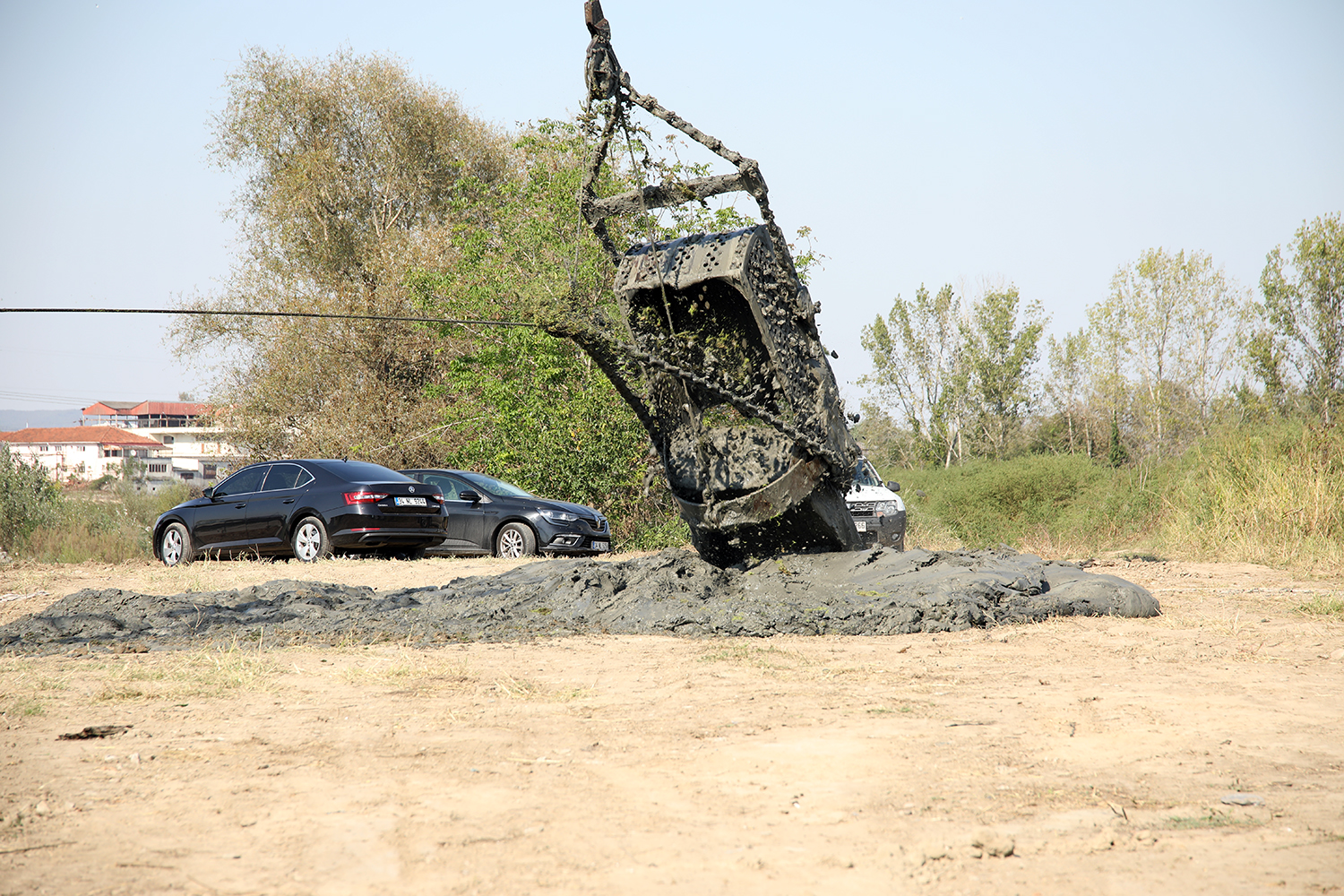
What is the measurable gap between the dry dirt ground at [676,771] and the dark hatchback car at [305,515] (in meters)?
5.87

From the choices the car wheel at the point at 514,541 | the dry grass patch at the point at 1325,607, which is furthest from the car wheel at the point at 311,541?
the dry grass patch at the point at 1325,607

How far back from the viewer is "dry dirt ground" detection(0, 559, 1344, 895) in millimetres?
2795

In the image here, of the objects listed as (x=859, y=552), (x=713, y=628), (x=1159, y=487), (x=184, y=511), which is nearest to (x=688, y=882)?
(x=713, y=628)

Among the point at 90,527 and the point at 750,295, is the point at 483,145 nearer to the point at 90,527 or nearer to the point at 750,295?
the point at 90,527

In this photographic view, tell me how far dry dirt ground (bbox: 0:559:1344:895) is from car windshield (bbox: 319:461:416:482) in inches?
245

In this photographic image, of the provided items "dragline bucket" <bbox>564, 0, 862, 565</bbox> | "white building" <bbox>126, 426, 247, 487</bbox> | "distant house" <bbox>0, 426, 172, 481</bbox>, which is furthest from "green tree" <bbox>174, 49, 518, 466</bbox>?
"distant house" <bbox>0, 426, 172, 481</bbox>

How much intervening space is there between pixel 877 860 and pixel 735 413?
658 centimetres

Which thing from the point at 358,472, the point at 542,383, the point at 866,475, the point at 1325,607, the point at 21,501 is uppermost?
the point at 542,383

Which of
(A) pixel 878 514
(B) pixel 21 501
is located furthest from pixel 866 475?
(B) pixel 21 501

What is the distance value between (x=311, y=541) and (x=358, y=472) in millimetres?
1066

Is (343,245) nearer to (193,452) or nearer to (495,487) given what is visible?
(495,487)

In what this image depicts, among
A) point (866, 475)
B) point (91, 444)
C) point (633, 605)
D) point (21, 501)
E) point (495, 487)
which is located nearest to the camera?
point (633, 605)

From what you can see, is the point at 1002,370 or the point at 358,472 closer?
the point at 358,472

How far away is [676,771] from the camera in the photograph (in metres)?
3.78
